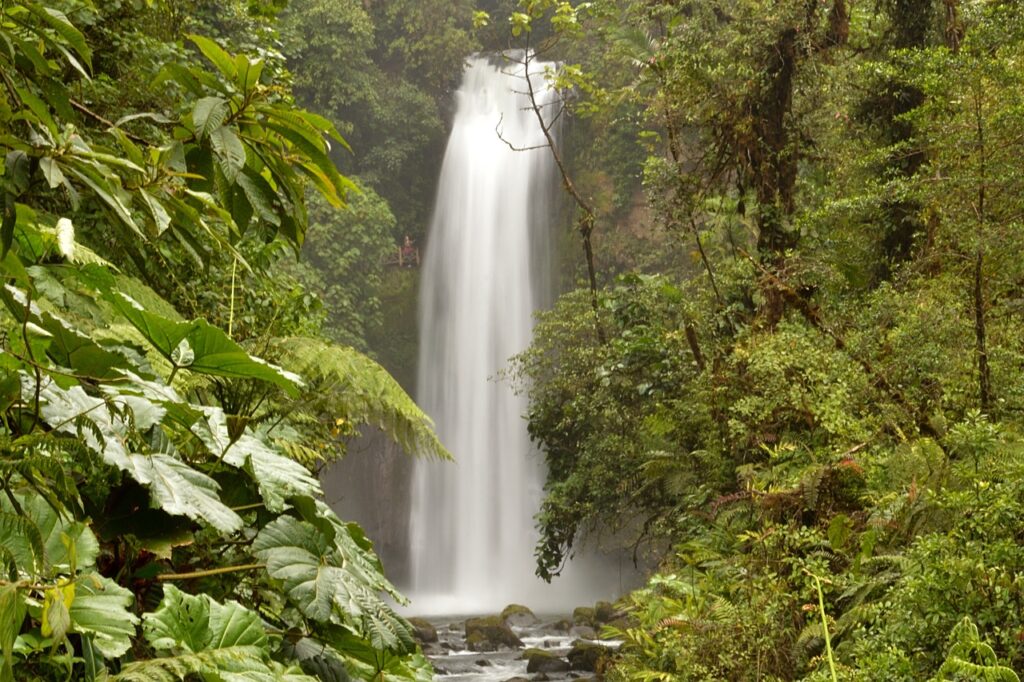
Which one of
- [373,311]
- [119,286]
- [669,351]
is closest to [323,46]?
[373,311]

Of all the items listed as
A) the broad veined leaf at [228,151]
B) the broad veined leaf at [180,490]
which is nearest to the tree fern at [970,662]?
the broad veined leaf at [180,490]

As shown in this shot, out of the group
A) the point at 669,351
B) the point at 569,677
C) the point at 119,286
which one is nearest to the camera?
the point at 119,286

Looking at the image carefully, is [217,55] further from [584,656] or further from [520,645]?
[520,645]

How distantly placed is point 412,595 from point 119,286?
713 inches

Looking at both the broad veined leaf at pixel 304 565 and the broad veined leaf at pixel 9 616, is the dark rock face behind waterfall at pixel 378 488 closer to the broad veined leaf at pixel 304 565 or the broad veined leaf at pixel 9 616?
the broad veined leaf at pixel 304 565

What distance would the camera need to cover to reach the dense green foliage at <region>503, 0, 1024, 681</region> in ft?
14.5

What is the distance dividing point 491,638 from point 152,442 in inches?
509

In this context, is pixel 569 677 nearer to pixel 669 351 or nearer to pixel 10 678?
pixel 669 351

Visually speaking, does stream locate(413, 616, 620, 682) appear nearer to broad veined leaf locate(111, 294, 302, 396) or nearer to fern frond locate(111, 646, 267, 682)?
fern frond locate(111, 646, 267, 682)

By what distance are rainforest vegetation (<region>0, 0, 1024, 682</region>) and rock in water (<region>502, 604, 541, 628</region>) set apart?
5.05 metres

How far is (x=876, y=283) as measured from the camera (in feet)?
28.4

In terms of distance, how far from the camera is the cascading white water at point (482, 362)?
2083 centimetres

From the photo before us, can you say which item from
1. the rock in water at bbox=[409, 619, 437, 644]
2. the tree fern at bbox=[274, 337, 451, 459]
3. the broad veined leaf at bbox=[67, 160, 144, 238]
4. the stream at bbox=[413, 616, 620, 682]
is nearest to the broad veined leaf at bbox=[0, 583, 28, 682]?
the broad veined leaf at bbox=[67, 160, 144, 238]

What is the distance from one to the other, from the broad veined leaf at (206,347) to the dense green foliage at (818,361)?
212 cm
